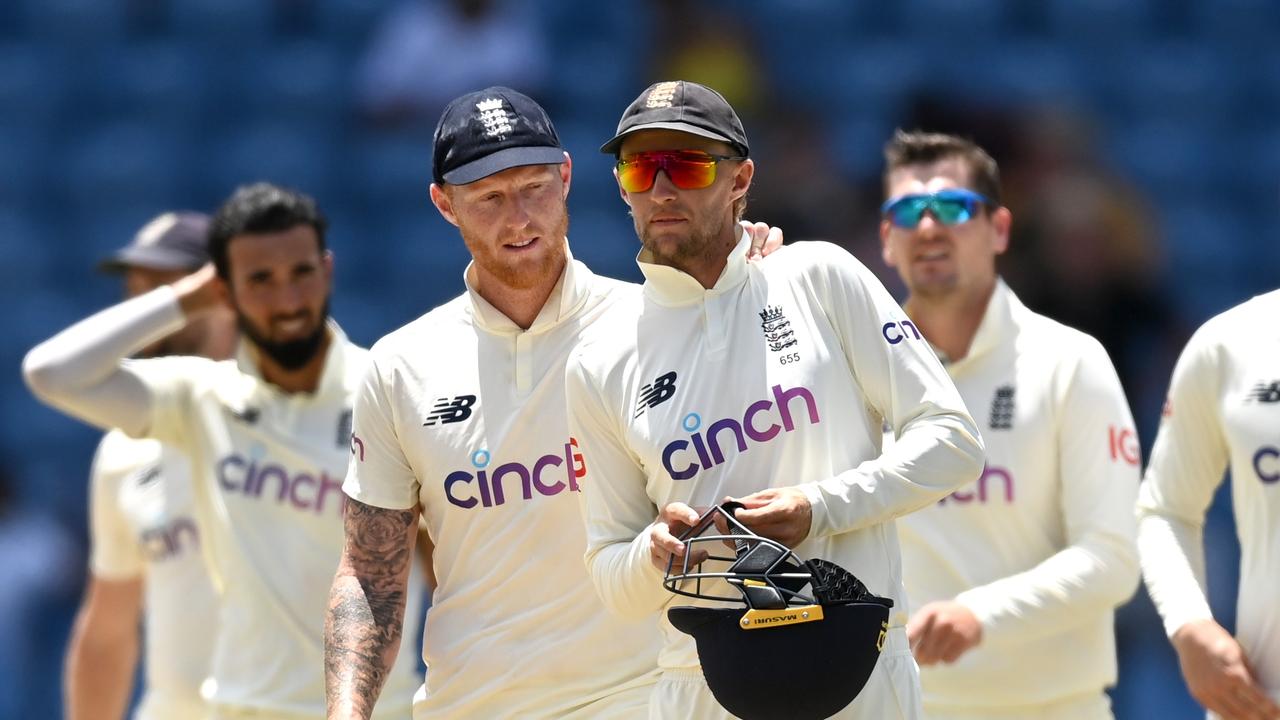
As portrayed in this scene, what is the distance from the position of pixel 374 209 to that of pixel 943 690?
24.6 feet

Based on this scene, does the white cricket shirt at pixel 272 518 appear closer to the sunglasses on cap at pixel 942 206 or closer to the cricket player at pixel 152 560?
the cricket player at pixel 152 560

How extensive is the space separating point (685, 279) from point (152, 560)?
3.21 meters

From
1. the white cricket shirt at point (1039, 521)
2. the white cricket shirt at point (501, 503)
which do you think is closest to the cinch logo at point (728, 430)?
the white cricket shirt at point (501, 503)

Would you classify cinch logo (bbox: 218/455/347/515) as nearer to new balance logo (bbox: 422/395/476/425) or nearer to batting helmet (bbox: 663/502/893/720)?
new balance logo (bbox: 422/395/476/425)

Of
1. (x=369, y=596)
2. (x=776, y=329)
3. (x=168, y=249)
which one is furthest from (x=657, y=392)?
(x=168, y=249)

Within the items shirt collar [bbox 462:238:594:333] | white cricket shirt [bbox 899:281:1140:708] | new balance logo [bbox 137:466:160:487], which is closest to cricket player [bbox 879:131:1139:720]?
white cricket shirt [bbox 899:281:1140:708]

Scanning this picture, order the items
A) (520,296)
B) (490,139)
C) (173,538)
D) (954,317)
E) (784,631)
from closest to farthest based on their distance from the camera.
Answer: (784,631) → (490,139) → (520,296) → (954,317) → (173,538)

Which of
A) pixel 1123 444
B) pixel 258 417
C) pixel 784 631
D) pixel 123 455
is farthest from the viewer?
pixel 123 455

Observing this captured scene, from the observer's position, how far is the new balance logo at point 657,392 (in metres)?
3.91

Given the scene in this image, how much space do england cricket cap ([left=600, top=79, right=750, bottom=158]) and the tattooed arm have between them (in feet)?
3.81

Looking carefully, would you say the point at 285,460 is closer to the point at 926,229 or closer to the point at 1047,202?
the point at 926,229

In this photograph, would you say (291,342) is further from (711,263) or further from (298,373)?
(711,263)

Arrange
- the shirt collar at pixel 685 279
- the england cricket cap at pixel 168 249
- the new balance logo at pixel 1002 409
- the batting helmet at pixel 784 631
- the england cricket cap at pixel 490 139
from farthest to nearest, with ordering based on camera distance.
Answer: the england cricket cap at pixel 168 249 → the new balance logo at pixel 1002 409 → the england cricket cap at pixel 490 139 → the shirt collar at pixel 685 279 → the batting helmet at pixel 784 631

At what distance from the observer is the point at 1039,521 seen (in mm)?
5398
